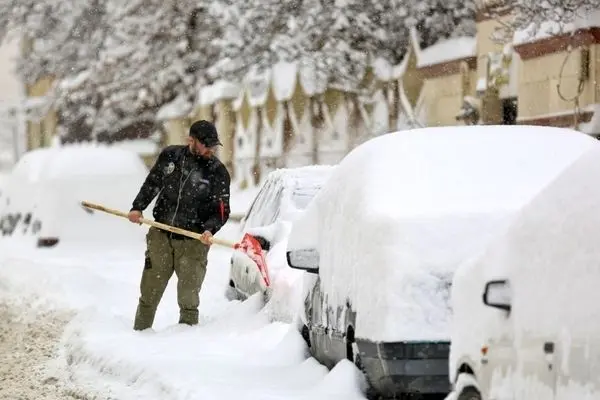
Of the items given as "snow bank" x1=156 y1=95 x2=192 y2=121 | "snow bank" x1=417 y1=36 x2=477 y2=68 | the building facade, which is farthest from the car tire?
"snow bank" x1=156 y1=95 x2=192 y2=121

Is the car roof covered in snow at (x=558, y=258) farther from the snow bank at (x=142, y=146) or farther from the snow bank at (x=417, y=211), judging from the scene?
the snow bank at (x=142, y=146)

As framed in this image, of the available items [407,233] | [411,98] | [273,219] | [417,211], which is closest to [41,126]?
[411,98]

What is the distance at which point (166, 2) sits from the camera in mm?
46281

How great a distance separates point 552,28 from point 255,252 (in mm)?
11645

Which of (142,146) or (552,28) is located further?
(142,146)

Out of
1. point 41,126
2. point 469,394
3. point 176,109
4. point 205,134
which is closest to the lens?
point 469,394

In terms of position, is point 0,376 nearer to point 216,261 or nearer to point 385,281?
point 385,281

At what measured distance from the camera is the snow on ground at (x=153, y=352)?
8797 mm

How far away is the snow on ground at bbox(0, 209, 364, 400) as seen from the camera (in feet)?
28.9

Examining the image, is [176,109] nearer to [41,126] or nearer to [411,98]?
[411,98]

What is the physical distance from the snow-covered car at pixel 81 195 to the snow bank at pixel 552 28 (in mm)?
6309

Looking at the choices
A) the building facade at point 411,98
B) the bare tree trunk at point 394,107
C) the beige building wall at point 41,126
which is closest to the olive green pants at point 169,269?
the building facade at point 411,98

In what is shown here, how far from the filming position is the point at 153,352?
33.9 ft

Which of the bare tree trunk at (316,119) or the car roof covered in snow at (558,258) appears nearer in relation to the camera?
the car roof covered in snow at (558,258)
